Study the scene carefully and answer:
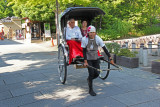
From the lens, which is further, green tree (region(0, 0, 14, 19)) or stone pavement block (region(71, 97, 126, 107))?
green tree (region(0, 0, 14, 19))

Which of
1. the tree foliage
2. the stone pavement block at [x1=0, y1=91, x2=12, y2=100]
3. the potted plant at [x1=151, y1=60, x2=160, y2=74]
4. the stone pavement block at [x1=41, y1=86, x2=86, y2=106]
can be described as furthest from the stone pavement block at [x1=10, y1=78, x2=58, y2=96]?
the tree foliage

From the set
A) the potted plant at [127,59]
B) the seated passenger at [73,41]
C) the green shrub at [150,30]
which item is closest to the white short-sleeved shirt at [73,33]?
the seated passenger at [73,41]

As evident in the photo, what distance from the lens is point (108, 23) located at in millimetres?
22812

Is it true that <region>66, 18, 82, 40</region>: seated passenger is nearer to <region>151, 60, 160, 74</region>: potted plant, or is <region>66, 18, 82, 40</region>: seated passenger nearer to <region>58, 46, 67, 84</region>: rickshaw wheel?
<region>58, 46, 67, 84</region>: rickshaw wheel

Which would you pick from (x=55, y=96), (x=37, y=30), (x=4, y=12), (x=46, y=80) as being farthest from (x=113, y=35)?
(x=4, y=12)

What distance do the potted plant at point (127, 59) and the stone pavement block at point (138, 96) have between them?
107 inches

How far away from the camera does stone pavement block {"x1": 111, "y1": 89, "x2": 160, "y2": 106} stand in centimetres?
407

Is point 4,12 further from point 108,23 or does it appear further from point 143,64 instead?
point 143,64

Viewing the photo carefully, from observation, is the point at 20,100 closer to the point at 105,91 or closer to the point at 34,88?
the point at 34,88

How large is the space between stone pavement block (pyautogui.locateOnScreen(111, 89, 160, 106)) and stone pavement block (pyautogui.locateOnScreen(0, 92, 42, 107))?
2027 millimetres

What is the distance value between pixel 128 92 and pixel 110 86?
2.29 ft

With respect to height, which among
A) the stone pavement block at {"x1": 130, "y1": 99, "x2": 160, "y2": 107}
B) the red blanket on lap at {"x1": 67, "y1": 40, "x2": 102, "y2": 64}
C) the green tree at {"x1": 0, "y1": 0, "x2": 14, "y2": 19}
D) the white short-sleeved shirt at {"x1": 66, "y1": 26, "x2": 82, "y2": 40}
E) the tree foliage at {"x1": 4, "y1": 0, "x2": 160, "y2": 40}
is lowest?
the stone pavement block at {"x1": 130, "y1": 99, "x2": 160, "y2": 107}

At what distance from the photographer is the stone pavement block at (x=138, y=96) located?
4071 millimetres

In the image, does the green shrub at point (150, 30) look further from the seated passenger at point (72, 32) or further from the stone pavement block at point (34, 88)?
the stone pavement block at point (34, 88)
